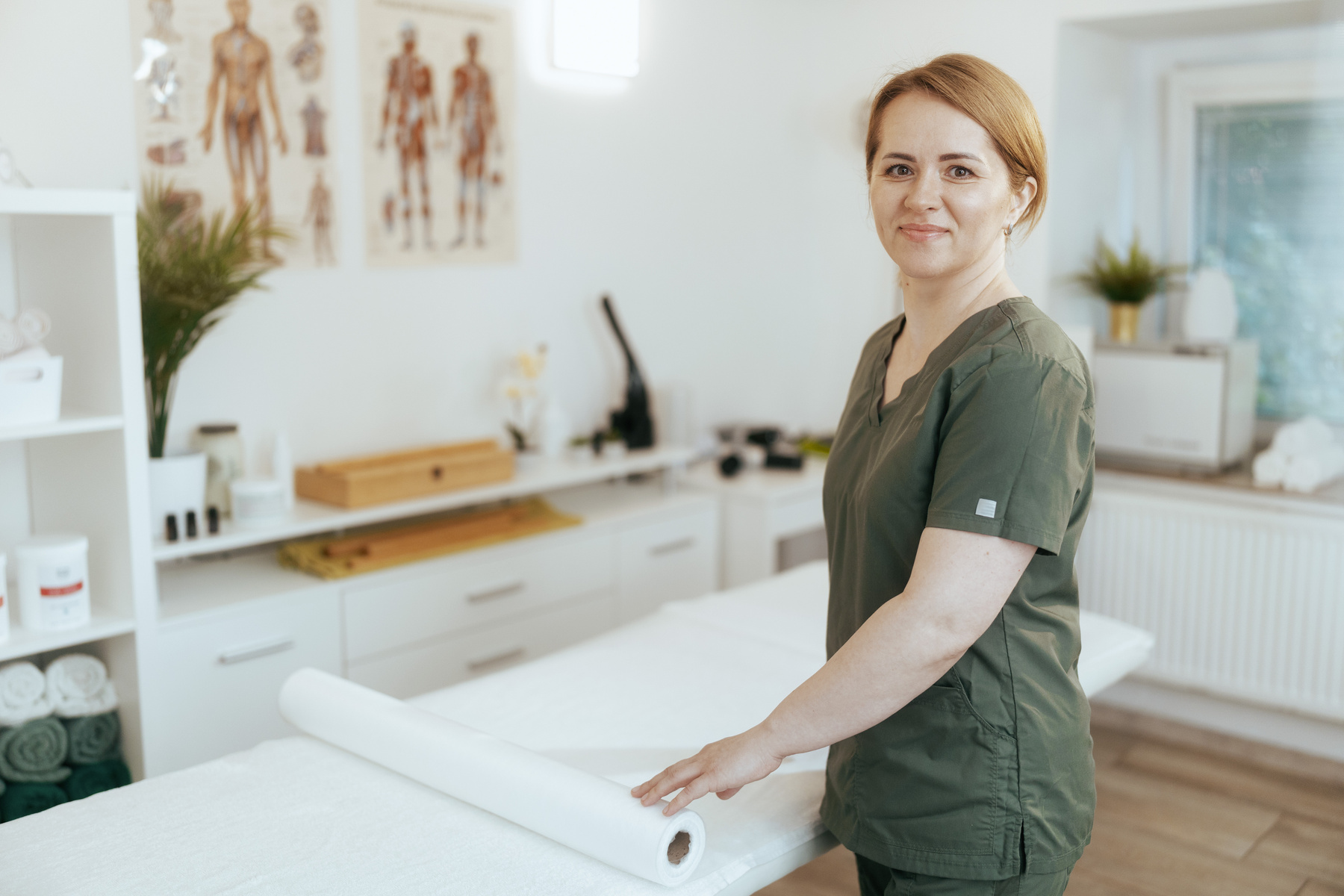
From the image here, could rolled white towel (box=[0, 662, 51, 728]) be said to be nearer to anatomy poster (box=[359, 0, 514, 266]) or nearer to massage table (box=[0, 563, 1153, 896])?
massage table (box=[0, 563, 1153, 896])

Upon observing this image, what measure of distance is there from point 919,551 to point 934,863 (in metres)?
0.39

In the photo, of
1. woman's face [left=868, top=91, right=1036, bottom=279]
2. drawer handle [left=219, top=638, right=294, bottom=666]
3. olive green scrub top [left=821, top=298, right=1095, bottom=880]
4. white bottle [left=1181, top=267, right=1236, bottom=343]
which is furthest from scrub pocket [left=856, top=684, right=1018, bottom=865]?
white bottle [left=1181, top=267, right=1236, bottom=343]

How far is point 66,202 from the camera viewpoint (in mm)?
1984

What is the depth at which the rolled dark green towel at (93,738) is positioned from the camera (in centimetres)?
218

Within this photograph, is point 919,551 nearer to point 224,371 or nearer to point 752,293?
point 224,371

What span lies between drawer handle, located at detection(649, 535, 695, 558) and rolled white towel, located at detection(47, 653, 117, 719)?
1.43 m

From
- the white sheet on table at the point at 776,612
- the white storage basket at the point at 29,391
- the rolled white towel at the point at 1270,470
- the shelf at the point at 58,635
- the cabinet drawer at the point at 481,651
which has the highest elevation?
the white storage basket at the point at 29,391

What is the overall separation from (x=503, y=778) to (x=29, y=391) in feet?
3.84

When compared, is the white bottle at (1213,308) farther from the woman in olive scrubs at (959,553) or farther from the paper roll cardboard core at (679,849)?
the paper roll cardboard core at (679,849)

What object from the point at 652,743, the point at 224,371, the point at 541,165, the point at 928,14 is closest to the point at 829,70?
the point at 928,14

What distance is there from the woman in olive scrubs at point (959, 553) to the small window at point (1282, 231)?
2468 mm

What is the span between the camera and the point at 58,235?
223cm

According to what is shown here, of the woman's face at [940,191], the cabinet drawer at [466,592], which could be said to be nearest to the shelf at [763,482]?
the cabinet drawer at [466,592]

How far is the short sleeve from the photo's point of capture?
115 cm
